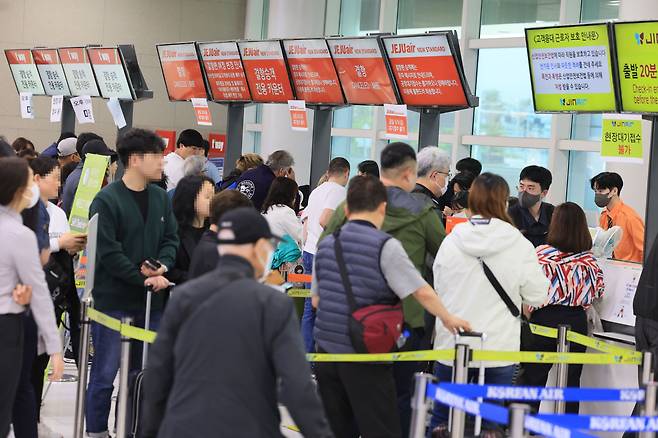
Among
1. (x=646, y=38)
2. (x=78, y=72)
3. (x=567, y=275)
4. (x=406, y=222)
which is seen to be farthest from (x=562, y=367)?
(x=78, y=72)

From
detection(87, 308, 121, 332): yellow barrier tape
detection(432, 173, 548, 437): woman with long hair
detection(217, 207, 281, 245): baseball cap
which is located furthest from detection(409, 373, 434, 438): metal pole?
detection(87, 308, 121, 332): yellow barrier tape

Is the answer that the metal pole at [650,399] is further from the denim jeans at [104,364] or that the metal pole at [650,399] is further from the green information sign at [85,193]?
the green information sign at [85,193]

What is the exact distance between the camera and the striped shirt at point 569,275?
19.3 ft

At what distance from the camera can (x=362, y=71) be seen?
855cm

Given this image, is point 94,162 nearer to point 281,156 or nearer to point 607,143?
point 281,156

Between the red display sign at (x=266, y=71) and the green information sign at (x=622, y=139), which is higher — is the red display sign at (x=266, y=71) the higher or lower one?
the higher one

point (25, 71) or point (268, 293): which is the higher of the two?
point (25, 71)

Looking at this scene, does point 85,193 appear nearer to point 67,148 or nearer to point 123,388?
point 123,388

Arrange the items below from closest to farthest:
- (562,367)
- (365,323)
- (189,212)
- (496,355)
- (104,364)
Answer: (365,323) < (496,355) < (104,364) < (189,212) < (562,367)

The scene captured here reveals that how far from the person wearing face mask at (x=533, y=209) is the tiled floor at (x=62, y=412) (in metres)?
1.80

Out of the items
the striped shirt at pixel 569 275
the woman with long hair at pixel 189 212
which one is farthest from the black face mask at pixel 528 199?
the woman with long hair at pixel 189 212

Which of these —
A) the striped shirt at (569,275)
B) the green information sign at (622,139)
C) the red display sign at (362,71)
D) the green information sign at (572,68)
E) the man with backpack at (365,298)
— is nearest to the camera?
the man with backpack at (365,298)

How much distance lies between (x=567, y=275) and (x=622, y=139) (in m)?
1.08

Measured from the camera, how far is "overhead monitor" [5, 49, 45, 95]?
14070 mm
